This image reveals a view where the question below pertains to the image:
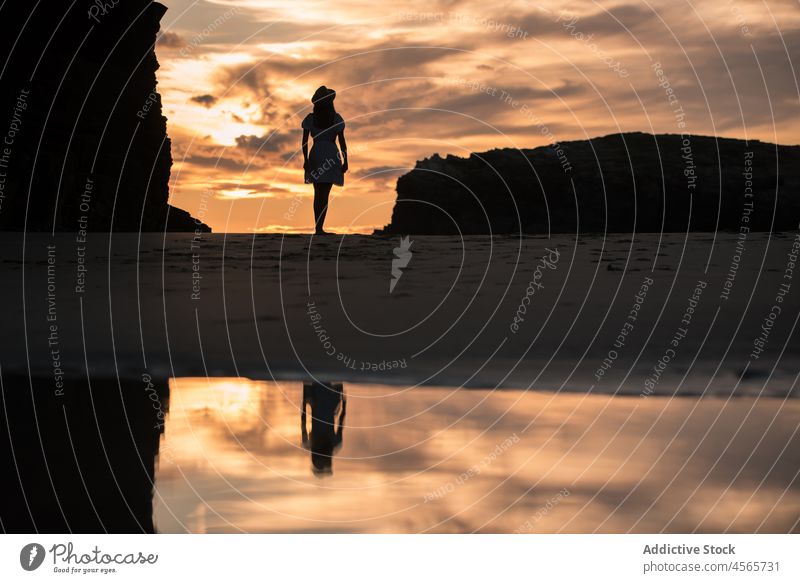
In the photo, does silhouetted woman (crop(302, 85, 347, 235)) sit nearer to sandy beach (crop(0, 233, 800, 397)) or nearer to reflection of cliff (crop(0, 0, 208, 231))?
sandy beach (crop(0, 233, 800, 397))

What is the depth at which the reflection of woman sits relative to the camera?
20.4ft

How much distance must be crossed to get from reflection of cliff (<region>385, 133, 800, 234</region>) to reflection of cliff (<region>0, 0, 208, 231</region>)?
39607 millimetres

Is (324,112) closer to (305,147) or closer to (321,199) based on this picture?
(305,147)

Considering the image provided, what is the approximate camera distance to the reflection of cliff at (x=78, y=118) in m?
60.5

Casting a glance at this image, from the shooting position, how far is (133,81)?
89062 mm

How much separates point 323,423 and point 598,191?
137058 mm

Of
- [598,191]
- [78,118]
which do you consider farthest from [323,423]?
[598,191]

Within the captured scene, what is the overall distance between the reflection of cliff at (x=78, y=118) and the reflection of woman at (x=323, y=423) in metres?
42.9

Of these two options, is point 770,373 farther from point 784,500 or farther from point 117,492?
point 117,492

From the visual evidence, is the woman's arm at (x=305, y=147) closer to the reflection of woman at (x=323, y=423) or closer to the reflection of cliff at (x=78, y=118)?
the reflection of woman at (x=323, y=423)

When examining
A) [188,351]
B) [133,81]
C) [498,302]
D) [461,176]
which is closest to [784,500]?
[188,351]

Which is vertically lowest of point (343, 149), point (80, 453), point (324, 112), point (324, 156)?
point (80, 453)

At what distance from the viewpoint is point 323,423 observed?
714cm

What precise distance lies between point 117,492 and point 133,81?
88172mm
